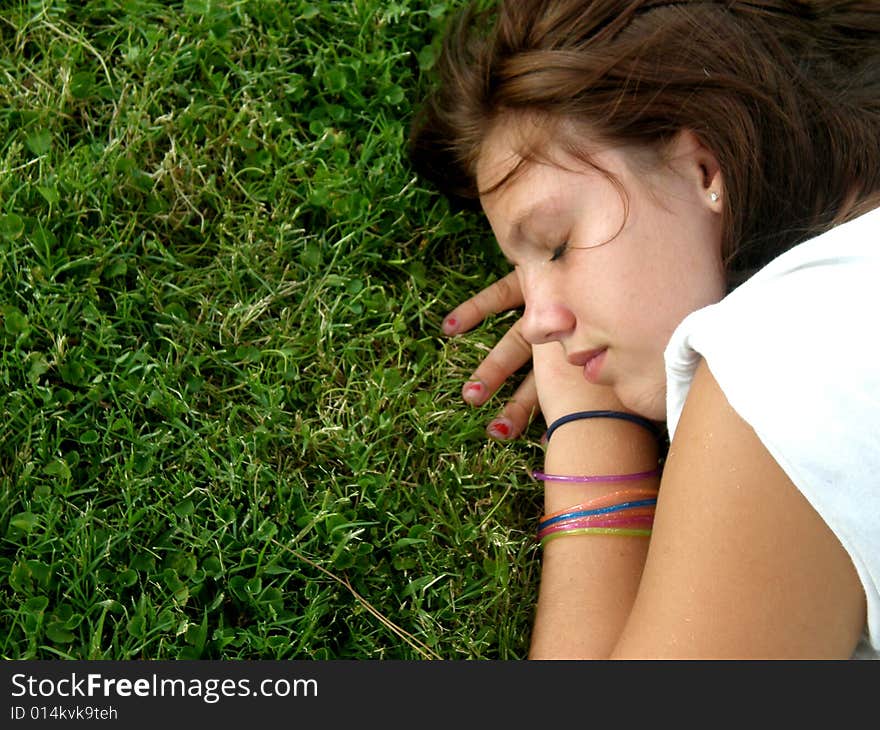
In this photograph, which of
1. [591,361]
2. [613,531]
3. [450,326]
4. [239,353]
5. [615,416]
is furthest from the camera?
[450,326]

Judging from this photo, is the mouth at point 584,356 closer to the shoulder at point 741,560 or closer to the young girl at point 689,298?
the young girl at point 689,298

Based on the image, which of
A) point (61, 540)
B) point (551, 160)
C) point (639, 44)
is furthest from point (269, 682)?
point (639, 44)

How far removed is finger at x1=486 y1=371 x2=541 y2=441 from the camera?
8.51 ft

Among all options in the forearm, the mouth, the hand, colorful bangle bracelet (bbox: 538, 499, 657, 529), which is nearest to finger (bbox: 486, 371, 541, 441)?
the hand

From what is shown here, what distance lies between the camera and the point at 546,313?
2.19 meters

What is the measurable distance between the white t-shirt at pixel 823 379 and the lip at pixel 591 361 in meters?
0.42

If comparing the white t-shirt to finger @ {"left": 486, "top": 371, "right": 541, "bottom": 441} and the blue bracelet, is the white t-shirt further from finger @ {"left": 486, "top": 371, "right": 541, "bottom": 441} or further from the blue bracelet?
finger @ {"left": 486, "top": 371, "right": 541, "bottom": 441}

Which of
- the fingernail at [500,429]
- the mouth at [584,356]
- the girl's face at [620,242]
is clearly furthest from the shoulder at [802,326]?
the fingernail at [500,429]

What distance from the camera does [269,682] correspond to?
210cm

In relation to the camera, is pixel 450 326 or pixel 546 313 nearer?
pixel 546 313

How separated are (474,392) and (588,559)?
19.9 inches

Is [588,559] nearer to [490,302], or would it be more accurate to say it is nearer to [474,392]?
[474,392]

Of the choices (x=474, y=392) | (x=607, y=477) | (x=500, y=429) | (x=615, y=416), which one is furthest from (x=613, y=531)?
(x=474, y=392)

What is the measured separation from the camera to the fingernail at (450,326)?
2713 mm
